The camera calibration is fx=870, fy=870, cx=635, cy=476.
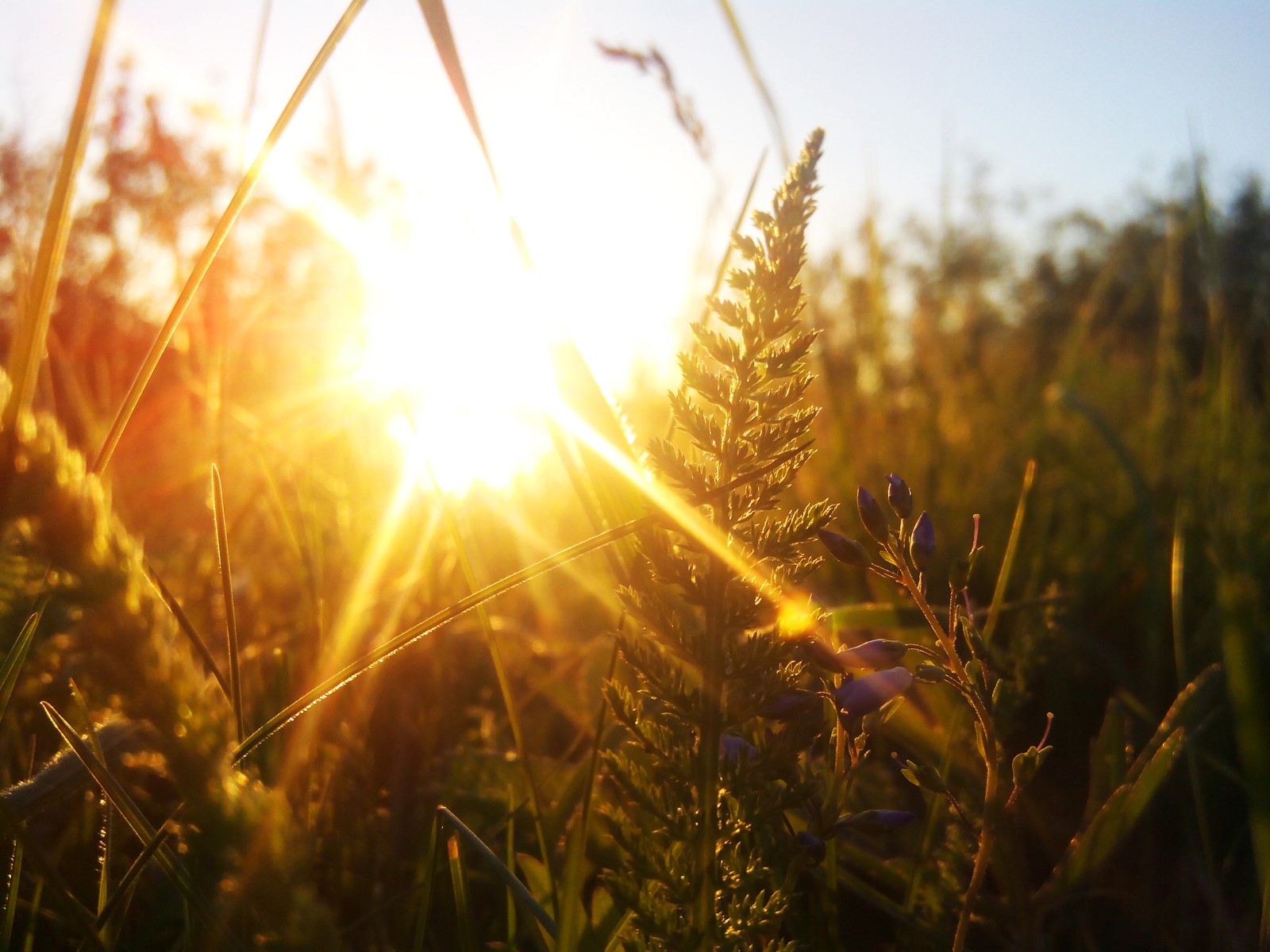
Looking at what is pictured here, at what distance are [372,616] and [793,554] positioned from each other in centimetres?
146

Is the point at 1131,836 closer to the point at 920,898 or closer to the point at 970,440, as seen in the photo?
the point at 920,898

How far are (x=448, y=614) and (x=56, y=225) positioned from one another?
1.75 ft

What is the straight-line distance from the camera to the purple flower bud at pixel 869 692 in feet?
2.92

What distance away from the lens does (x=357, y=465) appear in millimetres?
2896

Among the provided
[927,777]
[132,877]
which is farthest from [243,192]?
[927,777]

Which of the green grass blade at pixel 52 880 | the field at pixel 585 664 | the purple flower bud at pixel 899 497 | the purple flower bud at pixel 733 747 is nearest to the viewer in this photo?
the green grass blade at pixel 52 880

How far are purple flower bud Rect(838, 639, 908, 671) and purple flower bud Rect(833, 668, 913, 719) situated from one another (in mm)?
16

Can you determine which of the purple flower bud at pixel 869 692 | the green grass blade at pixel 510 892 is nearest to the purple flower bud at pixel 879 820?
the purple flower bud at pixel 869 692

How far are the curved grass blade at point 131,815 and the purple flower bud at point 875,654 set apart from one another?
1.96ft

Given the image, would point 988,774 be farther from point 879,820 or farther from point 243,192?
point 243,192

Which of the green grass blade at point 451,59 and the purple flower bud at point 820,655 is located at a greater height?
the green grass blade at point 451,59

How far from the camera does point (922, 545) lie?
1.04 meters

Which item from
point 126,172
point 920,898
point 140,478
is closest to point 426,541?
point 920,898

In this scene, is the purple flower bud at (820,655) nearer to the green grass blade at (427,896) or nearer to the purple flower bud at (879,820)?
the purple flower bud at (879,820)
